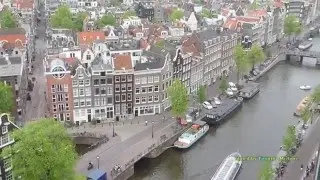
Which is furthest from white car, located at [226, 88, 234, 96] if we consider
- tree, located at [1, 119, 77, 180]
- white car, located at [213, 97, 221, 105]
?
tree, located at [1, 119, 77, 180]

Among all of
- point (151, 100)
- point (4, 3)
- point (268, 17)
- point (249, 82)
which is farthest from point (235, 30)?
point (4, 3)

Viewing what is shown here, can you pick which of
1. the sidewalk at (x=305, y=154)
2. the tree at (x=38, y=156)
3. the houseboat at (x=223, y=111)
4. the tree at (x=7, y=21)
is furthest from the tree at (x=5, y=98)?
the tree at (x=7, y=21)

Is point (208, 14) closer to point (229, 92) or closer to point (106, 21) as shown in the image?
point (106, 21)

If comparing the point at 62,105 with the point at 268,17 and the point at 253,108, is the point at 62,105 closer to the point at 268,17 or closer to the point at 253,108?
the point at 253,108

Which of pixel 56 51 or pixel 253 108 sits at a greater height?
pixel 56 51

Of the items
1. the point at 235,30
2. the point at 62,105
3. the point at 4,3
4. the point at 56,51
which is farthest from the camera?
the point at 4,3

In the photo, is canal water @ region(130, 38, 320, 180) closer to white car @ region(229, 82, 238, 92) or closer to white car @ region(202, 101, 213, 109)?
white car @ region(229, 82, 238, 92)
